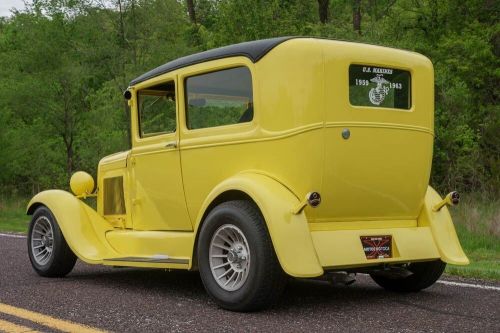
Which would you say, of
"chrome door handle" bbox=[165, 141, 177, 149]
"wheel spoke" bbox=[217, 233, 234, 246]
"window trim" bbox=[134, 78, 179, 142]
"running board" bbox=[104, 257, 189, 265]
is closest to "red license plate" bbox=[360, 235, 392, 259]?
"wheel spoke" bbox=[217, 233, 234, 246]

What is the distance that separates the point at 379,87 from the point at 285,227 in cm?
145

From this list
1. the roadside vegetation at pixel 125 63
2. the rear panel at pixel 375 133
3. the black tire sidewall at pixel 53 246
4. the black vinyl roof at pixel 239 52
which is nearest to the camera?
the rear panel at pixel 375 133

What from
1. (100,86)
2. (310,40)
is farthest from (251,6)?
(310,40)

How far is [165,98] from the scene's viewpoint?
6.15 m

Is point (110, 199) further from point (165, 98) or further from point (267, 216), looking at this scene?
point (267, 216)

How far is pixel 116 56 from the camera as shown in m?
21.3

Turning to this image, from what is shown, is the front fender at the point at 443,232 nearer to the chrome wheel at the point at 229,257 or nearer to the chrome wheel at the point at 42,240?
the chrome wheel at the point at 229,257

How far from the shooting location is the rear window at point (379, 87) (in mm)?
5086

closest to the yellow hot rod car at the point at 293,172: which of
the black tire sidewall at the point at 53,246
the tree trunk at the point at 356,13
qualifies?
the black tire sidewall at the point at 53,246

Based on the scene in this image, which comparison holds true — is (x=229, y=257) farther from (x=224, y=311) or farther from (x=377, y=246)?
(x=377, y=246)

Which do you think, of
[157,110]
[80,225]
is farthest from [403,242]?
[80,225]

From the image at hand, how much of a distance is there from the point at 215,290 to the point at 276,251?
0.67m

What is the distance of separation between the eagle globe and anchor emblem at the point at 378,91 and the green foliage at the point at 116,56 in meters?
13.0

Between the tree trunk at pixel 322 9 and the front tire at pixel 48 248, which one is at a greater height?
the tree trunk at pixel 322 9
